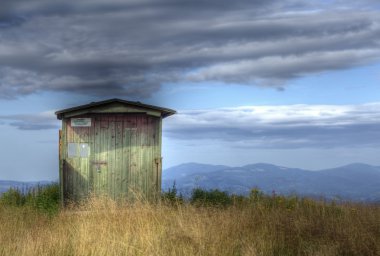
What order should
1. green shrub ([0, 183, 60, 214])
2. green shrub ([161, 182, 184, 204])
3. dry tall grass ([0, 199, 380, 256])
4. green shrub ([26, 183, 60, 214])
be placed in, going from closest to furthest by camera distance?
dry tall grass ([0, 199, 380, 256]) → green shrub ([26, 183, 60, 214]) → green shrub ([0, 183, 60, 214]) → green shrub ([161, 182, 184, 204])

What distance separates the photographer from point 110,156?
20.5 meters

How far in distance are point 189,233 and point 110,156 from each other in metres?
9.18

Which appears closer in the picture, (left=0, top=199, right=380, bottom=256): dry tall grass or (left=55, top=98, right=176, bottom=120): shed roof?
(left=0, top=199, right=380, bottom=256): dry tall grass

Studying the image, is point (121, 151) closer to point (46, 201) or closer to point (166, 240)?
point (46, 201)

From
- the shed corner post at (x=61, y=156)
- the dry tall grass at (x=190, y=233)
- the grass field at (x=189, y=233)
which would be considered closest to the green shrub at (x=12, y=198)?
the shed corner post at (x=61, y=156)

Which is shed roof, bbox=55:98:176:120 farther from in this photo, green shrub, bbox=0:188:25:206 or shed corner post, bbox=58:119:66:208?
green shrub, bbox=0:188:25:206

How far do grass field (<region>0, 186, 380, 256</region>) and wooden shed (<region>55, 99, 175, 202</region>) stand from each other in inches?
177

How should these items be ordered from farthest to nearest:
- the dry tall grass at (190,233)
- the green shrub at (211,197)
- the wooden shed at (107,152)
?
1. the wooden shed at (107,152)
2. the green shrub at (211,197)
3. the dry tall grass at (190,233)

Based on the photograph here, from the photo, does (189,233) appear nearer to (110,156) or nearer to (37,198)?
(110,156)

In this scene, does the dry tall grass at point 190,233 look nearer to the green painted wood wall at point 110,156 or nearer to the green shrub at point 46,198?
the green shrub at point 46,198

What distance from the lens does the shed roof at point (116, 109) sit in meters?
20.1

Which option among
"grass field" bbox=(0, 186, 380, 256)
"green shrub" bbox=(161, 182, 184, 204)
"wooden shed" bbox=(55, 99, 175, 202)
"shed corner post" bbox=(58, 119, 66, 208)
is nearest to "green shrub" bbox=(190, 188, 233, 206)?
"green shrub" bbox=(161, 182, 184, 204)

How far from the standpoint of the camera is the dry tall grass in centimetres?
1081

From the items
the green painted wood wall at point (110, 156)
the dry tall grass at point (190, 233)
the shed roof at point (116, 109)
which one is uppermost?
the shed roof at point (116, 109)
